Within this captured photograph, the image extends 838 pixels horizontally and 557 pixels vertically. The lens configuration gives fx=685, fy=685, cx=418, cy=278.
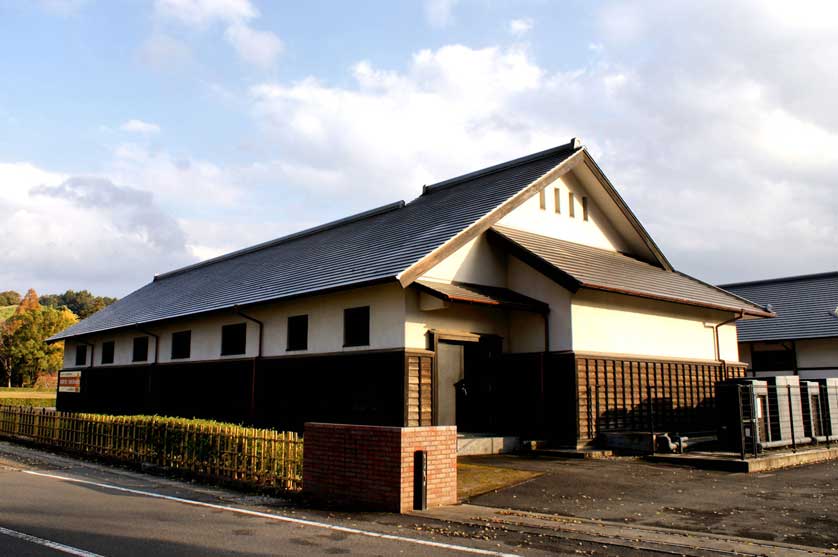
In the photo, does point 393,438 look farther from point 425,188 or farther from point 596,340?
point 425,188

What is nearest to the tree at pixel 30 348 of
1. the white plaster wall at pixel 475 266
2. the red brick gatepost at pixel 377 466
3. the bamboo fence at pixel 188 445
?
the bamboo fence at pixel 188 445

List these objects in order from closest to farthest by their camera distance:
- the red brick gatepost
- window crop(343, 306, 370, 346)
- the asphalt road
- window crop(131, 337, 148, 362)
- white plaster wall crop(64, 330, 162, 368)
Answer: the asphalt road, the red brick gatepost, window crop(343, 306, 370, 346), window crop(131, 337, 148, 362), white plaster wall crop(64, 330, 162, 368)

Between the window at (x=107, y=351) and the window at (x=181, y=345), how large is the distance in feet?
19.9

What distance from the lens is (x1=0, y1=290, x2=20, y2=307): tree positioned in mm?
149500

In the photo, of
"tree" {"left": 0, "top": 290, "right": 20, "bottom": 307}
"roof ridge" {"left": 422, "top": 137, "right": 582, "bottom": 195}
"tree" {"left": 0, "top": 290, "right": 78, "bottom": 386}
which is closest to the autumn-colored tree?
"tree" {"left": 0, "top": 290, "right": 78, "bottom": 386}

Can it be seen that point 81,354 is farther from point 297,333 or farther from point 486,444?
point 486,444

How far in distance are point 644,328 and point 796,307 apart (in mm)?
16618

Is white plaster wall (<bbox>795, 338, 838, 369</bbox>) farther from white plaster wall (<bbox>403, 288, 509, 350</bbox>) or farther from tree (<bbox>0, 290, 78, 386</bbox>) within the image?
tree (<bbox>0, 290, 78, 386</bbox>)

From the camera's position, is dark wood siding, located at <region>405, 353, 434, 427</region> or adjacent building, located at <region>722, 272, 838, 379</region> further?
adjacent building, located at <region>722, 272, 838, 379</region>

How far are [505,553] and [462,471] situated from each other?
631 centimetres

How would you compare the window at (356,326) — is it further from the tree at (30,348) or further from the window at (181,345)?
the tree at (30,348)

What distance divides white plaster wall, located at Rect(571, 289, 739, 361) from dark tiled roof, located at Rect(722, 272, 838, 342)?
7699 millimetres

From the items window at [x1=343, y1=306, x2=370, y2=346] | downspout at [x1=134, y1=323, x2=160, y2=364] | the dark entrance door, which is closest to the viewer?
window at [x1=343, y1=306, x2=370, y2=346]

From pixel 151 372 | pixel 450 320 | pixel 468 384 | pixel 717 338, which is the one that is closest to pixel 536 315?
pixel 450 320
